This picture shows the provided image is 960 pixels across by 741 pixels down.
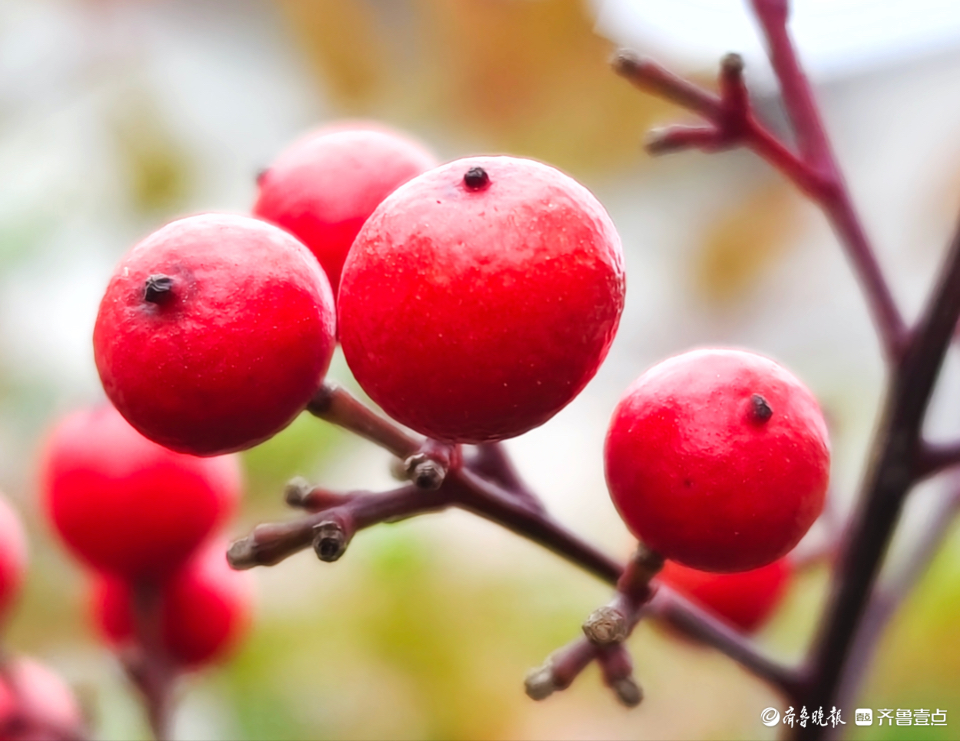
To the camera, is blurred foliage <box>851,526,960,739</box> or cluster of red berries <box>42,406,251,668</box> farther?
blurred foliage <box>851,526,960,739</box>

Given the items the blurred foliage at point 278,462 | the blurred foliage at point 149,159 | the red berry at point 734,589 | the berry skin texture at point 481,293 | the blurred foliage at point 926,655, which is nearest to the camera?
the berry skin texture at point 481,293

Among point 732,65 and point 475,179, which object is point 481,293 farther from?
point 732,65

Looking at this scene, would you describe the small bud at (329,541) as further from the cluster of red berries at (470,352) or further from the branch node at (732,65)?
the branch node at (732,65)

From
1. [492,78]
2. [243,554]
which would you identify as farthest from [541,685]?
[492,78]

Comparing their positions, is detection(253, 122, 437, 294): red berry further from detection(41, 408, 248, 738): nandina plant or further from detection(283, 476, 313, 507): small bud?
detection(41, 408, 248, 738): nandina plant

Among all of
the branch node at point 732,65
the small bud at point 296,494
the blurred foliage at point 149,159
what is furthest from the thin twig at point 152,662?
the blurred foliage at point 149,159

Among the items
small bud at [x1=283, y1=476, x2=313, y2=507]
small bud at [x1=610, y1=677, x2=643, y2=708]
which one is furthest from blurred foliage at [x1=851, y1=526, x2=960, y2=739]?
small bud at [x1=283, y1=476, x2=313, y2=507]

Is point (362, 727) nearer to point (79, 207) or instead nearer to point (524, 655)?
point (524, 655)
